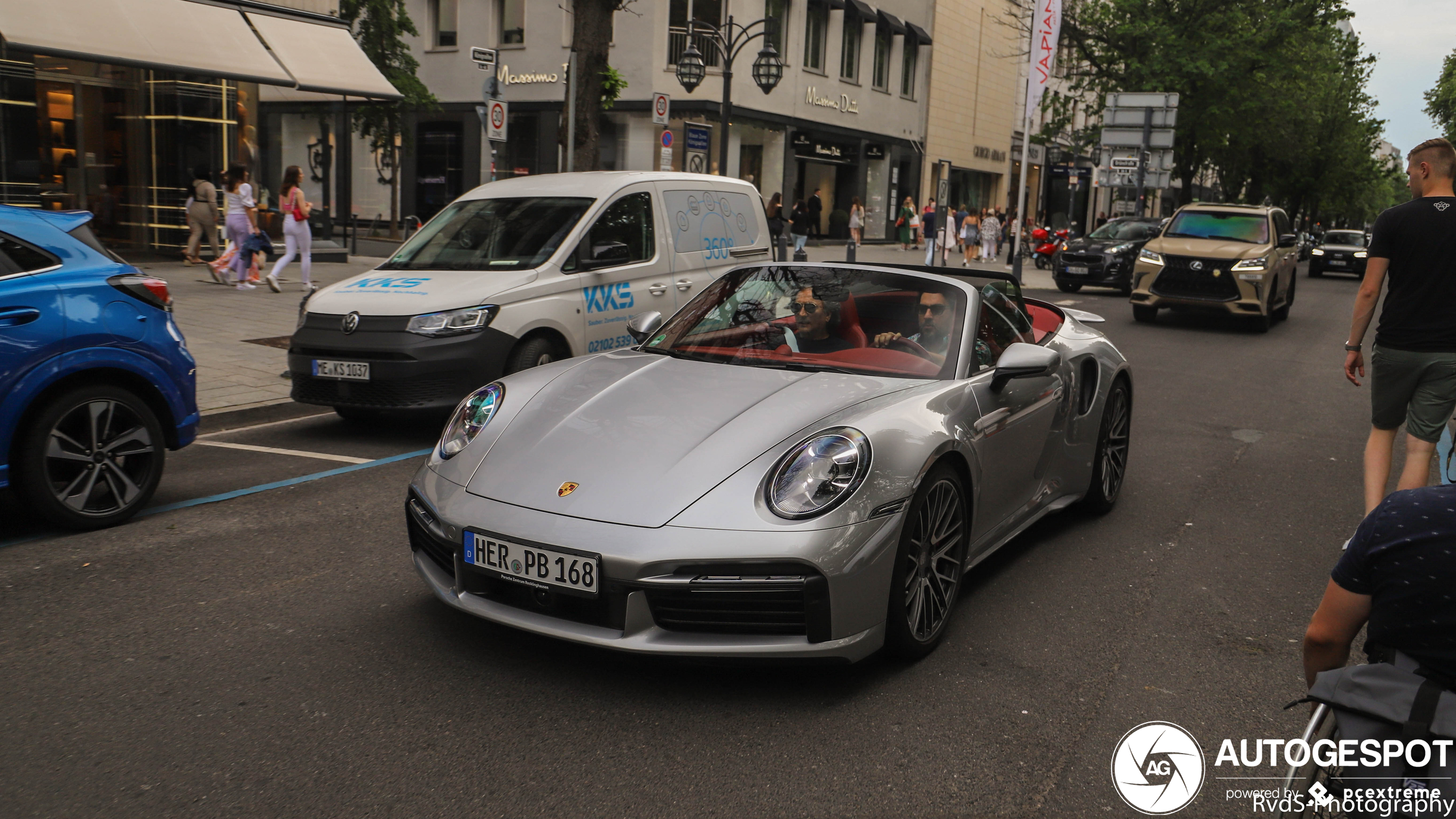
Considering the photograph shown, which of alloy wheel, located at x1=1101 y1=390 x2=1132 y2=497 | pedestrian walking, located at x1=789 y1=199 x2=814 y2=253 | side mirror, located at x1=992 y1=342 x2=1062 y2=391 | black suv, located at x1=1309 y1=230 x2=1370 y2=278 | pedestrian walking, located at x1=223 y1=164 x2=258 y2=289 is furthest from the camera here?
black suv, located at x1=1309 y1=230 x2=1370 y2=278

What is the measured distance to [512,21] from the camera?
33750 millimetres

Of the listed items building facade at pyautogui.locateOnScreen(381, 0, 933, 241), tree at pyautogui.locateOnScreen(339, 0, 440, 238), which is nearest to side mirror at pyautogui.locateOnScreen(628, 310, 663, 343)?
tree at pyautogui.locateOnScreen(339, 0, 440, 238)

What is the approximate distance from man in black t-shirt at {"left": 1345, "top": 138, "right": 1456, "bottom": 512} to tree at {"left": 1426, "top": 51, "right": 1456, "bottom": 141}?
54.6 metres

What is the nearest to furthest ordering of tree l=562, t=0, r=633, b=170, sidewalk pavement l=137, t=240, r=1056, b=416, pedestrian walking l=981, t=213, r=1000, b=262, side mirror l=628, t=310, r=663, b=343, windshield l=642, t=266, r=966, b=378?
windshield l=642, t=266, r=966, b=378 < side mirror l=628, t=310, r=663, b=343 < sidewalk pavement l=137, t=240, r=1056, b=416 < tree l=562, t=0, r=633, b=170 < pedestrian walking l=981, t=213, r=1000, b=262

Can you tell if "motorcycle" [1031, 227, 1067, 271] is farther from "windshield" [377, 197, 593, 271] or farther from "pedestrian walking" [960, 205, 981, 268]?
"windshield" [377, 197, 593, 271]

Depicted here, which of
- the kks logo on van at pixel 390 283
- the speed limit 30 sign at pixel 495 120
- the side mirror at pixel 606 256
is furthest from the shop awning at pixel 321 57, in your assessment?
the side mirror at pixel 606 256

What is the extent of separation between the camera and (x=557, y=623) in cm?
357

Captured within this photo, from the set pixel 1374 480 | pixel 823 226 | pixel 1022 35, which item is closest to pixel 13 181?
pixel 1374 480

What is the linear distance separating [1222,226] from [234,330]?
13856 millimetres

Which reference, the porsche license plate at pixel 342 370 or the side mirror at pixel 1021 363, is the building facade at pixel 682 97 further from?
the side mirror at pixel 1021 363

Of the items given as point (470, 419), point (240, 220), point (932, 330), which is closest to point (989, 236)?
point (240, 220)

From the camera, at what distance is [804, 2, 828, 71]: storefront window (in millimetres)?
35438

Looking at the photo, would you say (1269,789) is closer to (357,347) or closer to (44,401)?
(44,401)

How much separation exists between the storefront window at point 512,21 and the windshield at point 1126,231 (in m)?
17.7
